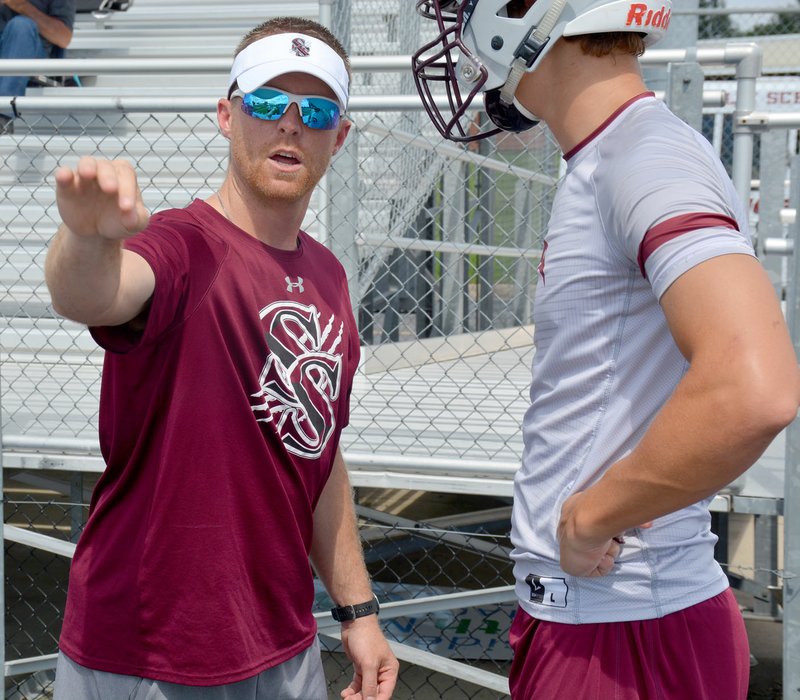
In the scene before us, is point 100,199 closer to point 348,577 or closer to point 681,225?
point 681,225

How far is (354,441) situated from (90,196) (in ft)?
8.74

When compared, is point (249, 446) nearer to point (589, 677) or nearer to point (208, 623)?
point (208, 623)

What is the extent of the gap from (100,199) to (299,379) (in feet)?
2.22

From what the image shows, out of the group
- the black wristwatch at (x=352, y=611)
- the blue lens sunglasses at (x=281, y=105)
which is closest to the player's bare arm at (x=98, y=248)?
the blue lens sunglasses at (x=281, y=105)

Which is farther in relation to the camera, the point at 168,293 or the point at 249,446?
the point at 249,446

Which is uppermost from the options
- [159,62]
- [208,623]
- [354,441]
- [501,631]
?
[159,62]

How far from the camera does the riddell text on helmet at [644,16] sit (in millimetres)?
1387

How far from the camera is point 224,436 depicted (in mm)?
1760

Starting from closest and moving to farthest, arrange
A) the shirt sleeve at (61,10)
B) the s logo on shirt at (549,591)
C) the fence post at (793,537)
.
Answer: the s logo on shirt at (549,591), the fence post at (793,537), the shirt sleeve at (61,10)

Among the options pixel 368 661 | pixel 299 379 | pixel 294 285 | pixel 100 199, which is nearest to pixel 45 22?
pixel 294 285

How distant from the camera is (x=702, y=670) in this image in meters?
1.43

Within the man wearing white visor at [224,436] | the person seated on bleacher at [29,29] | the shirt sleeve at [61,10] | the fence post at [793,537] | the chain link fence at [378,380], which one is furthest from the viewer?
the shirt sleeve at [61,10]

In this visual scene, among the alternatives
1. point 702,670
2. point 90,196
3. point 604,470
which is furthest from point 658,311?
point 90,196

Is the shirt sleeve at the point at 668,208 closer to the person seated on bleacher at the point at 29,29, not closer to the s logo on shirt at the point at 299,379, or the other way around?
the s logo on shirt at the point at 299,379
